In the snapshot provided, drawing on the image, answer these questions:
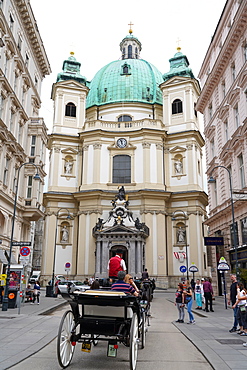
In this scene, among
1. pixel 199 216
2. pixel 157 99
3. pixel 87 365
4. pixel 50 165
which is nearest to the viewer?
pixel 87 365

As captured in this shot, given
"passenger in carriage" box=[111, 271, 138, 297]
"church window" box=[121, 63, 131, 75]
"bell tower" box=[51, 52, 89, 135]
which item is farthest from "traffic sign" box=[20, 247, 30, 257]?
"church window" box=[121, 63, 131, 75]

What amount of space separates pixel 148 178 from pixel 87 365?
38.1m

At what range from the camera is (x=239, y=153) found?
2477 cm

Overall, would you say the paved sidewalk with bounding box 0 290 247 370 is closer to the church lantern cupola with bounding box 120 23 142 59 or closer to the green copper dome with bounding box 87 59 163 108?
the green copper dome with bounding box 87 59 163 108

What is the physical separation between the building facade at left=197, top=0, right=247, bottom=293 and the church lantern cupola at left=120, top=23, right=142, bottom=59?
111 feet

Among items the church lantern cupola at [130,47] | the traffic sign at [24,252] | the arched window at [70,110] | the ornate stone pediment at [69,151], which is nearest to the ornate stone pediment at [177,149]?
the ornate stone pediment at [69,151]

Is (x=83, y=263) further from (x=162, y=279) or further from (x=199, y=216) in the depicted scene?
(x=199, y=216)

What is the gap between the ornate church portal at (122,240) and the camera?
40.3 meters

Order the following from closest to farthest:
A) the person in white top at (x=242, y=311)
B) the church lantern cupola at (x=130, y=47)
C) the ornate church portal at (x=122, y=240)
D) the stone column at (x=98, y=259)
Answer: the person in white top at (x=242, y=311) < the stone column at (x=98, y=259) < the ornate church portal at (x=122, y=240) < the church lantern cupola at (x=130, y=47)

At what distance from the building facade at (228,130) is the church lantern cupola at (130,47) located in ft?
111

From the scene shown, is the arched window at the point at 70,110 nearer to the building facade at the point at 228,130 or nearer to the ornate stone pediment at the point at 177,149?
the ornate stone pediment at the point at 177,149

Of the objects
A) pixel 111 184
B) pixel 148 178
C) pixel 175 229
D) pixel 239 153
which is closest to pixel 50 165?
pixel 111 184

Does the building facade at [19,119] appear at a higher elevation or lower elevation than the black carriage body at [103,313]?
higher

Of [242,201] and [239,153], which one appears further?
[239,153]
